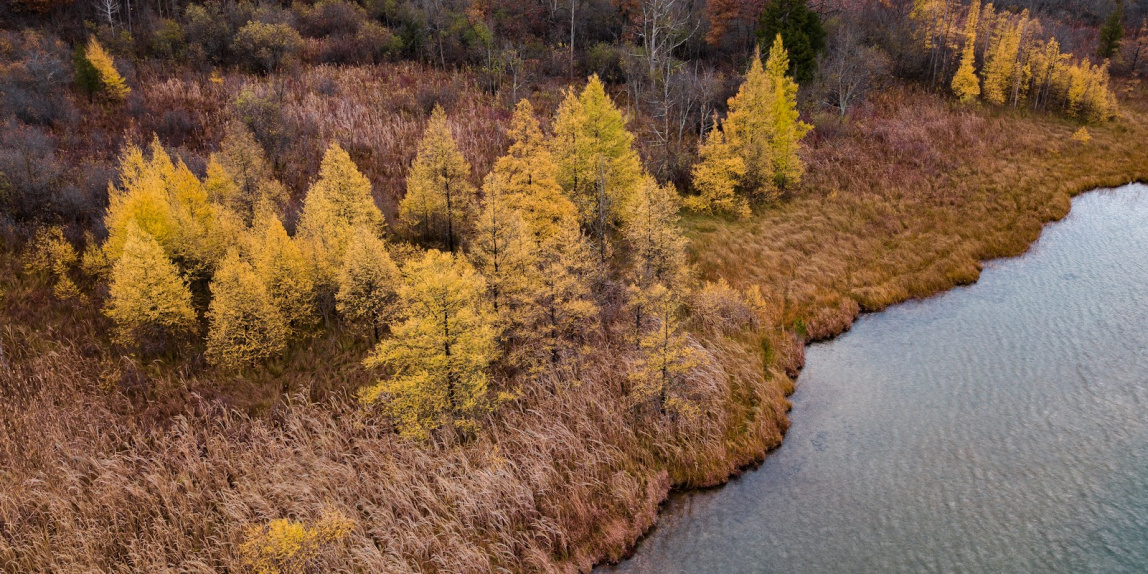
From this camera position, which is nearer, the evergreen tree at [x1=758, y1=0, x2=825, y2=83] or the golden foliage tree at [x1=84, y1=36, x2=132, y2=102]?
the golden foliage tree at [x1=84, y1=36, x2=132, y2=102]

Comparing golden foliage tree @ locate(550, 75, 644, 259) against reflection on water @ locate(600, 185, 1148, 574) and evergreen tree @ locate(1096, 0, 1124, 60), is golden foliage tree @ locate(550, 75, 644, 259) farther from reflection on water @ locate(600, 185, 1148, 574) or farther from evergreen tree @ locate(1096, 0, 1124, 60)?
evergreen tree @ locate(1096, 0, 1124, 60)

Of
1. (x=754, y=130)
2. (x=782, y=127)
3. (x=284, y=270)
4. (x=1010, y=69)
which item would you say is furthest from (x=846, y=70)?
(x=284, y=270)

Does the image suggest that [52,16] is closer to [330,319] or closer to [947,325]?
[330,319]

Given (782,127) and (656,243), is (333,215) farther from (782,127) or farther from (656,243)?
(782,127)

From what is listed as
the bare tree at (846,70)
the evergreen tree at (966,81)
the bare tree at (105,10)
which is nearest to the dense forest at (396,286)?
the bare tree at (105,10)

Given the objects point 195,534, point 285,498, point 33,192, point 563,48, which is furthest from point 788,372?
point 563,48

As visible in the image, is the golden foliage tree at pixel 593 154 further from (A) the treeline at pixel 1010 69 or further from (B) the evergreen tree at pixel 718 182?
(A) the treeline at pixel 1010 69

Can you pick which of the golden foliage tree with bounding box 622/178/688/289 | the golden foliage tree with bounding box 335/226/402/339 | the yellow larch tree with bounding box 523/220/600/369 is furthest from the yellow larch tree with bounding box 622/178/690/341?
the golden foliage tree with bounding box 335/226/402/339
